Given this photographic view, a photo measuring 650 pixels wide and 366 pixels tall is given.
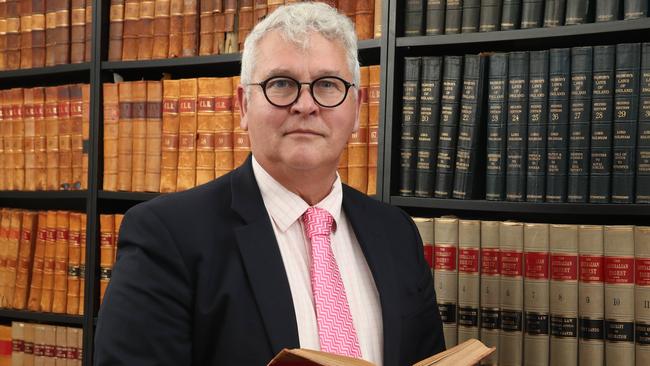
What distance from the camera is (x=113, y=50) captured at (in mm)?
2486

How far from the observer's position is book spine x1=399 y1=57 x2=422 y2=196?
2047 millimetres

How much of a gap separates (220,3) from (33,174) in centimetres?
91

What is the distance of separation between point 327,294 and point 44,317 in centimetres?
149

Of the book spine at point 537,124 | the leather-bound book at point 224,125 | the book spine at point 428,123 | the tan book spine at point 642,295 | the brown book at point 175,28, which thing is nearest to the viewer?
the tan book spine at point 642,295

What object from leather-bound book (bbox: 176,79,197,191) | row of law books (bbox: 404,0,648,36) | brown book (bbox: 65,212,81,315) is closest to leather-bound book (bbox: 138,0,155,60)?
leather-bound book (bbox: 176,79,197,191)

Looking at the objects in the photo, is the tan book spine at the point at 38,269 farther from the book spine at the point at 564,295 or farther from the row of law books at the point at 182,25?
the book spine at the point at 564,295

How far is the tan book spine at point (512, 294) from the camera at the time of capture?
1.92 meters

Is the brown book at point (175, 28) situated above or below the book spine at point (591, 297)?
above

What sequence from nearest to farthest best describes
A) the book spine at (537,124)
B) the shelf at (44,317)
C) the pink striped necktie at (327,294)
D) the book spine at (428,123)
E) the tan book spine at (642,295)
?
1. the pink striped necktie at (327,294)
2. the tan book spine at (642,295)
3. the book spine at (537,124)
4. the book spine at (428,123)
5. the shelf at (44,317)

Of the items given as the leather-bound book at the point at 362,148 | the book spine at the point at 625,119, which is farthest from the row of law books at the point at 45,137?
the book spine at the point at 625,119

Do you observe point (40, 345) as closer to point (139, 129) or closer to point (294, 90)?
point (139, 129)

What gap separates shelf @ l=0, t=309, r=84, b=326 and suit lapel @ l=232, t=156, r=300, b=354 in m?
1.30

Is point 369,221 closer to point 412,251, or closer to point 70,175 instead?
point 412,251

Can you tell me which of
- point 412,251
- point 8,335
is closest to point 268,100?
point 412,251
